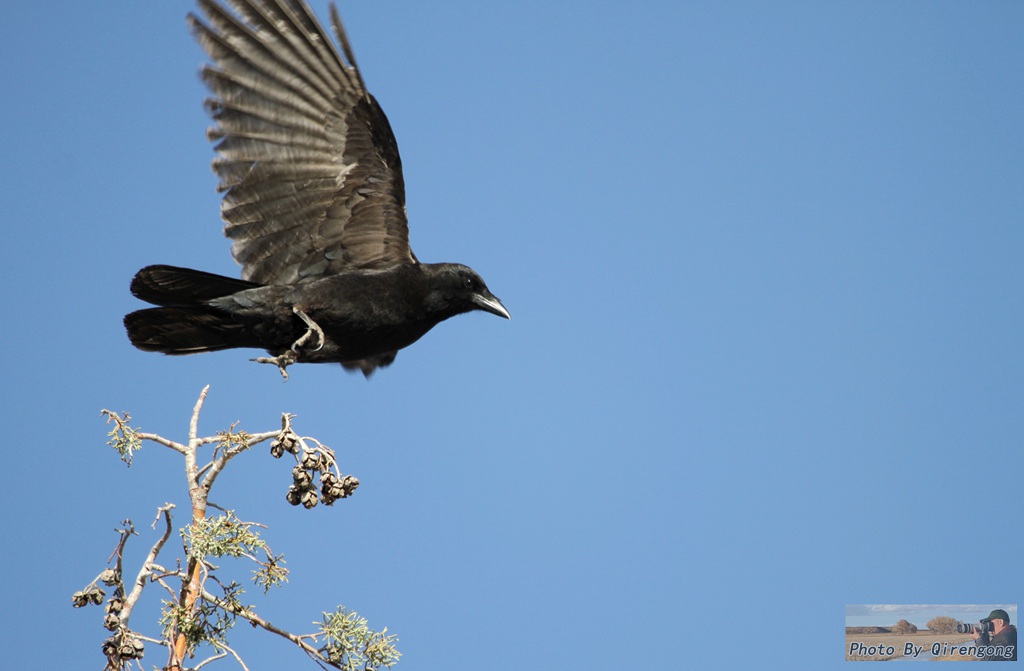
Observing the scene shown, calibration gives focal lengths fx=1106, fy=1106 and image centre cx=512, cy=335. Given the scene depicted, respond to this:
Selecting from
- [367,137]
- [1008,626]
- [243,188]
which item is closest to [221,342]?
[243,188]

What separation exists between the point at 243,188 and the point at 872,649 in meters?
5.36

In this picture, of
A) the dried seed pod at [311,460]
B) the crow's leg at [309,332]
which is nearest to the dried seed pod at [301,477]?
the dried seed pod at [311,460]

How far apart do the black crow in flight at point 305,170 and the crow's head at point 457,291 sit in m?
0.18

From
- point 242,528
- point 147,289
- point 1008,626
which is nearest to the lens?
point 242,528

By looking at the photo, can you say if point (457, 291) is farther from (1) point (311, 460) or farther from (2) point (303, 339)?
(1) point (311, 460)

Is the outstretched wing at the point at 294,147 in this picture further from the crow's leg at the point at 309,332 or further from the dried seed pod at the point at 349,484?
the dried seed pod at the point at 349,484

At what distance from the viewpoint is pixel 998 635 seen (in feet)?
28.2

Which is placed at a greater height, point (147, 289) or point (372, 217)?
point (372, 217)

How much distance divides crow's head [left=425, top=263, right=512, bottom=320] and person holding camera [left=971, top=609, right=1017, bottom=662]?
4.44 m

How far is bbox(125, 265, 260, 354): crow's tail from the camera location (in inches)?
243

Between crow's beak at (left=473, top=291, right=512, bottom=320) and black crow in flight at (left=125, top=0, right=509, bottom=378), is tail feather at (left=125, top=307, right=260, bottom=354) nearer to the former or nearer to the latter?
black crow in flight at (left=125, top=0, right=509, bottom=378)

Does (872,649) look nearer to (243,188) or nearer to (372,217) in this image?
(372,217)

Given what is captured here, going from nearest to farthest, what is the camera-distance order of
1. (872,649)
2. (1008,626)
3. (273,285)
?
(273,285) → (872,649) → (1008,626)

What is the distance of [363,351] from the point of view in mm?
6816
